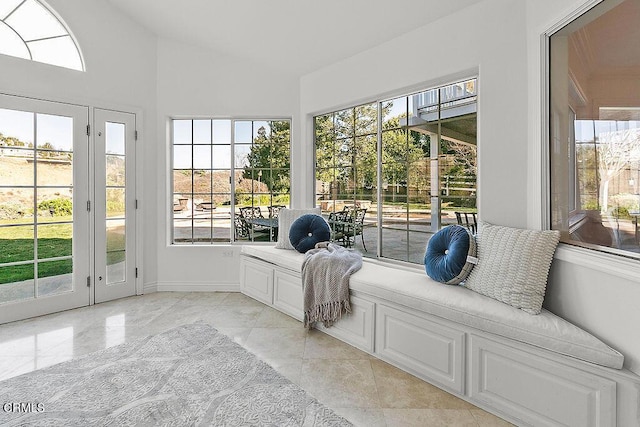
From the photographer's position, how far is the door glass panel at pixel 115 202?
12.0 feet

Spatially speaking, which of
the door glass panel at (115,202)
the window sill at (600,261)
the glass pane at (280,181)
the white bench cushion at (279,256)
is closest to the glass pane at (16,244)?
the door glass panel at (115,202)

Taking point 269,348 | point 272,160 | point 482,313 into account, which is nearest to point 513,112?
point 482,313

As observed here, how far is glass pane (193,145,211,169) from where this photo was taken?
13.4 feet

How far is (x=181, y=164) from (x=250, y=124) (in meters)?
0.99

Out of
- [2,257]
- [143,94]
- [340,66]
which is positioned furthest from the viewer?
[143,94]

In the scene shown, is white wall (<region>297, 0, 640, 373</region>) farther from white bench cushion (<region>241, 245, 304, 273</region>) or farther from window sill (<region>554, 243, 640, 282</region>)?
white bench cushion (<region>241, 245, 304, 273</region>)

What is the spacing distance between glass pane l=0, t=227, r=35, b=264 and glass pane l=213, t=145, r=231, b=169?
6.23ft

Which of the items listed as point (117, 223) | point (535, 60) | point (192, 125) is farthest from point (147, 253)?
point (535, 60)

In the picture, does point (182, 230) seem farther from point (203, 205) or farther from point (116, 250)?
point (116, 250)

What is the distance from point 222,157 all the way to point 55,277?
6.93 feet

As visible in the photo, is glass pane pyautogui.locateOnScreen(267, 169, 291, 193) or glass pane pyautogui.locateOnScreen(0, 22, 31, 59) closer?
glass pane pyautogui.locateOnScreen(0, 22, 31, 59)

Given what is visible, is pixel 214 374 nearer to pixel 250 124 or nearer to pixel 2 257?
pixel 2 257

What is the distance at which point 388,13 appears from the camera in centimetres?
271
